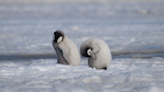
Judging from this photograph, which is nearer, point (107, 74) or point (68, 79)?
point (68, 79)

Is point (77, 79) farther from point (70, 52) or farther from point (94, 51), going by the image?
point (70, 52)

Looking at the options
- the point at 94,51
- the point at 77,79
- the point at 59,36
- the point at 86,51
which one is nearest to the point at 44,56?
the point at 59,36

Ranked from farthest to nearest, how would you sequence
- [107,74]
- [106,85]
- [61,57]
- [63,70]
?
[61,57] → [63,70] → [107,74] → [106,85]

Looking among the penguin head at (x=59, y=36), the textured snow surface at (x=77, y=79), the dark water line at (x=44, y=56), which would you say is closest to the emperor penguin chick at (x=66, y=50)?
the penguin head at (x=59, y=36)

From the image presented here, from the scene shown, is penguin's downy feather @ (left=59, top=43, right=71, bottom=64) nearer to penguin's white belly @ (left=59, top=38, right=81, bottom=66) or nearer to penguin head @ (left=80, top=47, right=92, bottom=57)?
penguin's white belly @ (left=59, top=38, right=81, bottom=66)

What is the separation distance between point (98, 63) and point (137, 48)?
8.91 feet

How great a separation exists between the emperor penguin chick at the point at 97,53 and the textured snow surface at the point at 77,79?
0.41 ft

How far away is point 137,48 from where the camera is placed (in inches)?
233

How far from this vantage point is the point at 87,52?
3.49 metres

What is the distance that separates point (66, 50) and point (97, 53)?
0.53 m

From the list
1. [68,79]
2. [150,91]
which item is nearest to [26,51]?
[68,79]

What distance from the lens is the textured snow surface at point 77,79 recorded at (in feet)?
8.75

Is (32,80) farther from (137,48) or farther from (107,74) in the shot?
→ (137,48)

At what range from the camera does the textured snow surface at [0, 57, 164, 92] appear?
105 inches
